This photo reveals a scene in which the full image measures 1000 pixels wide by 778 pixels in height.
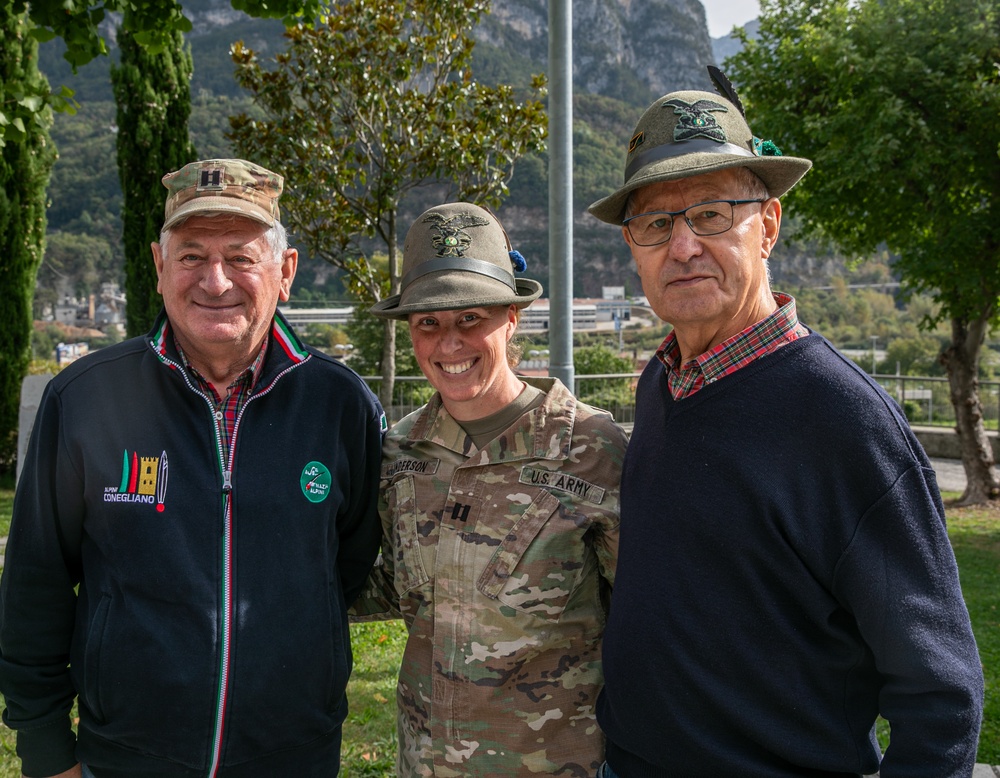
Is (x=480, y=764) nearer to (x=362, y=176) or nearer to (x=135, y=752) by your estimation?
(x=135, y=752)

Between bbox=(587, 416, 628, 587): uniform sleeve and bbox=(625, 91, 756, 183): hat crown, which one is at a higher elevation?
bbox=(625, 91, 756, 183): hat crown

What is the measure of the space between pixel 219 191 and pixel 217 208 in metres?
0.08

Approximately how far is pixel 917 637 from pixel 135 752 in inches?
73.4

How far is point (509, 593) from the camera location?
2.38 m

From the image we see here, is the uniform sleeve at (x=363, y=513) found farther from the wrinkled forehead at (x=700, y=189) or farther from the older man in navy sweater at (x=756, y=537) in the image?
the wrinkled forehead at (x=700, y=189)

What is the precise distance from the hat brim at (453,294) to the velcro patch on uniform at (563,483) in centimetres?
50

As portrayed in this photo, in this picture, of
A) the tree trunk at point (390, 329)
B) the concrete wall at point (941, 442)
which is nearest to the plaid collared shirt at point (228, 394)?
the tree trunk at point (390, 329)

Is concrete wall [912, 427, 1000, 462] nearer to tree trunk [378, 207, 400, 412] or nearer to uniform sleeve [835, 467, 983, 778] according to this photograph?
tree trunk [378, 207, 400, 412]

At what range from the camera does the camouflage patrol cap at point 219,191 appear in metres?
2.29

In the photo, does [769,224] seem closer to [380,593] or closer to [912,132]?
[380,593]

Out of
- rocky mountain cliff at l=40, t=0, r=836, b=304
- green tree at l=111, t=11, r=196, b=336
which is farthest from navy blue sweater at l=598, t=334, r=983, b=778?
rocky mountain cliff at l=40, t=0, r=836, b=304

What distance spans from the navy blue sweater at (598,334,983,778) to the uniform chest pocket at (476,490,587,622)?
0.38 metres

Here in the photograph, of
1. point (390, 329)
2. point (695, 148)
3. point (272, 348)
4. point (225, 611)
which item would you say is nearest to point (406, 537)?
point (225, 611)

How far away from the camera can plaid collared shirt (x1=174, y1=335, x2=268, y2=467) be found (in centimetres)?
231
